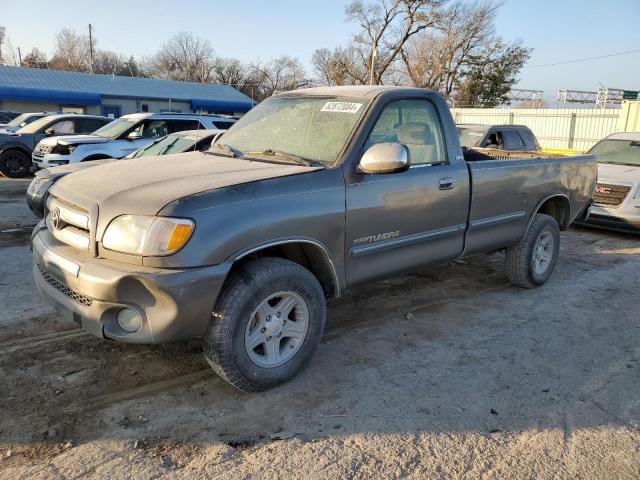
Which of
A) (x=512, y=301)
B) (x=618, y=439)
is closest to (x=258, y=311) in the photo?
(x=618, y=439)

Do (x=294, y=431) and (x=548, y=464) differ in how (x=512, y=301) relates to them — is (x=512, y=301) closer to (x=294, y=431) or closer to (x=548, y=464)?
(x=548, y=464)

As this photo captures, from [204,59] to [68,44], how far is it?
18.8 metres

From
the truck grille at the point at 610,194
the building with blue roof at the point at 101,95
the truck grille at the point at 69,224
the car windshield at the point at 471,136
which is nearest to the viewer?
the truck grille at the point at 69,224

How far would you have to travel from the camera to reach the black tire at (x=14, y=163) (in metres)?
14.1

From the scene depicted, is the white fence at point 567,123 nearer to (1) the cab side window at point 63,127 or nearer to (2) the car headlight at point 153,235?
(1) the cab side window at point 63,127

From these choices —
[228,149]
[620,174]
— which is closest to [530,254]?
[228,149]

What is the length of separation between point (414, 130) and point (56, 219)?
2.70 m

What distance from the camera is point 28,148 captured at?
46.7ft

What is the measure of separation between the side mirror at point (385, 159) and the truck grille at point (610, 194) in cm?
608

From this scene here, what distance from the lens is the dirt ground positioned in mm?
2725

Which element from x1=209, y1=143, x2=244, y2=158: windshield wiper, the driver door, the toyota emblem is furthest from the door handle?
the toyota emblem

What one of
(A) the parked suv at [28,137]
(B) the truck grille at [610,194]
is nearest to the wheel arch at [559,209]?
(B) the truck grille at [610,194]

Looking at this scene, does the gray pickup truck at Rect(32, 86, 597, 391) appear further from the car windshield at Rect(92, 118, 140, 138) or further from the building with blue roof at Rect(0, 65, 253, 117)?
the building with blue roof at Rect(0, 65, 253, 117)

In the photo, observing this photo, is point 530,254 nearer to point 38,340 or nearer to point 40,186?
point 38,340
